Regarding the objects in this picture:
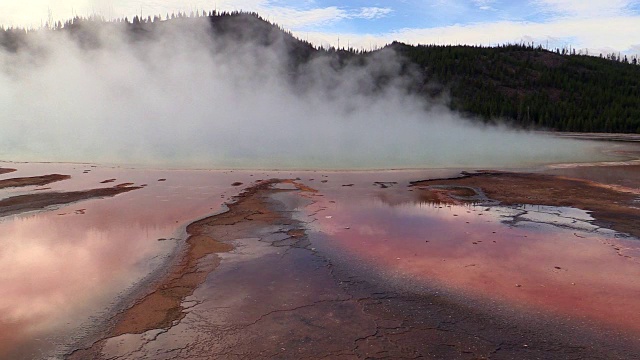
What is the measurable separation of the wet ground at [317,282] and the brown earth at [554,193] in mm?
605

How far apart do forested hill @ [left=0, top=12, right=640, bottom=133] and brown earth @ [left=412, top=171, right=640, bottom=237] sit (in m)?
46.5

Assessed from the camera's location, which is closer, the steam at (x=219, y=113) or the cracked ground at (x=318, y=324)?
the cracked ground at (x=318, y=324)

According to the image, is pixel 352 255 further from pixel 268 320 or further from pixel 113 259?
pixel 113 259

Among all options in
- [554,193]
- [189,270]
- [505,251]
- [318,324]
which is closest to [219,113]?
[554,193]

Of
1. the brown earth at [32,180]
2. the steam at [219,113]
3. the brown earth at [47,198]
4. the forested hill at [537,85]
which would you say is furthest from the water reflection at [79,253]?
the forested hill at [537,85]

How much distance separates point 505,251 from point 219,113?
1825 inches

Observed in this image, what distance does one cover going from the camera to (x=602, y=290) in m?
6.15

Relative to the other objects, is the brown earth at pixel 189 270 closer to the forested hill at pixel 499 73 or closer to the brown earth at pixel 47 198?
the brown earth at pixel 47 198

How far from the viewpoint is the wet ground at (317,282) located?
477cm

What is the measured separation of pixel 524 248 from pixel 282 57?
3478 inches

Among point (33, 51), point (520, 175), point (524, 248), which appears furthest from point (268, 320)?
point (33, 51)

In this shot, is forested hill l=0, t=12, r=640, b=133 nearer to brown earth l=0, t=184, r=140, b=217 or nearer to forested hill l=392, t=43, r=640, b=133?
forested hill l=392, t=43, r=640, b=133

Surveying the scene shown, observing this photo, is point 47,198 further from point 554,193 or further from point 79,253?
point 554,193

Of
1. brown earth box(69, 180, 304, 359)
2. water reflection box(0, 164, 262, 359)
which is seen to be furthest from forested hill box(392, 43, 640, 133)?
water reflection box(0, 164, 262, 359)
